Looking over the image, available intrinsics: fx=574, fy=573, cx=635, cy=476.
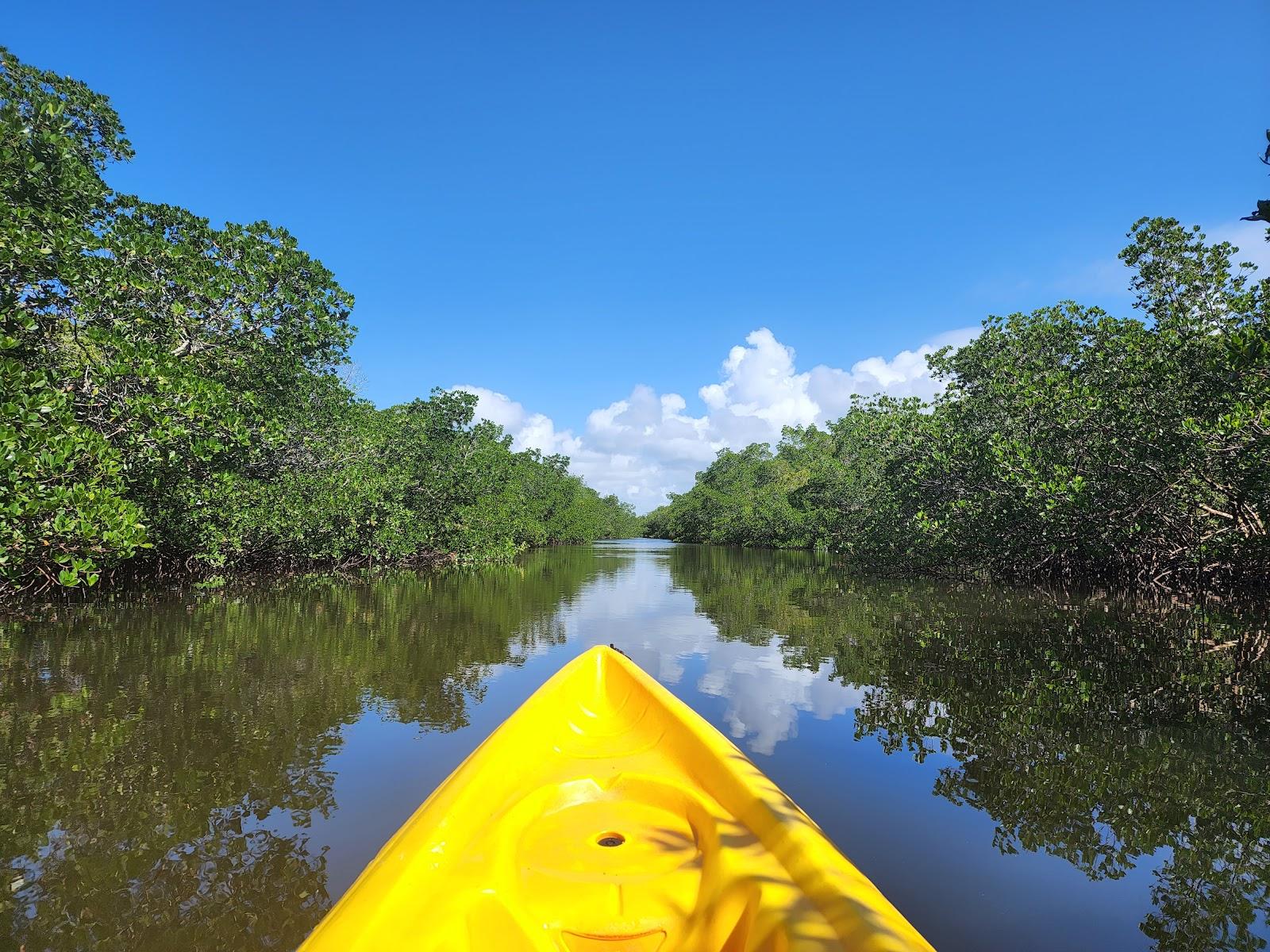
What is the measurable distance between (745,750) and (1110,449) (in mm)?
10648

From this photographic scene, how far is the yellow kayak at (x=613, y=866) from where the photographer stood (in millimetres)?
1665

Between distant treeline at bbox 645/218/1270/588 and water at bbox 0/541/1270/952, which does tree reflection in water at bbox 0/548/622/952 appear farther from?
distant treeline at bbox 645/218/1270/588

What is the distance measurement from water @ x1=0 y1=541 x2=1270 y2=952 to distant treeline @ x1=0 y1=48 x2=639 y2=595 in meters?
1.89

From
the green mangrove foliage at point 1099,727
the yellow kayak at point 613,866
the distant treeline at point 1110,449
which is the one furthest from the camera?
the distant treeline at point 1110,449

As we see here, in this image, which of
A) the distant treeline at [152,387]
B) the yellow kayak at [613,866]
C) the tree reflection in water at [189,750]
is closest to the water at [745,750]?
the tree reflection in water at [189,750]

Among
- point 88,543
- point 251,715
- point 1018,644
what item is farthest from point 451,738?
point 1018,644

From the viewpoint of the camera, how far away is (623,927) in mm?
2143

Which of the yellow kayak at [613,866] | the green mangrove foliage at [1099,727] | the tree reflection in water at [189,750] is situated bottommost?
the green mangrove foliage at [1099,727]

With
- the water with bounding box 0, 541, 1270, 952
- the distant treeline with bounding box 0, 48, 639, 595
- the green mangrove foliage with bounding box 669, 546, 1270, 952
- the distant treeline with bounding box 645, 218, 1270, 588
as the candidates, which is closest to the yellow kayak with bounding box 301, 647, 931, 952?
the water with bounding box 0, 541, 1270, 952

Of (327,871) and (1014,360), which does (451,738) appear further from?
(1014,360)

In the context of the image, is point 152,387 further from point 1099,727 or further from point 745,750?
point 1099,727

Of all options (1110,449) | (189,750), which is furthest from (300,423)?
(1110,449)

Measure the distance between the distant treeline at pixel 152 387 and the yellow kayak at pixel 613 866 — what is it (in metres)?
6.33

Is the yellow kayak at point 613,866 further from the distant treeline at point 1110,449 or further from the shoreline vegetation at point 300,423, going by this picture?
the distant treeline at point 1110,449
